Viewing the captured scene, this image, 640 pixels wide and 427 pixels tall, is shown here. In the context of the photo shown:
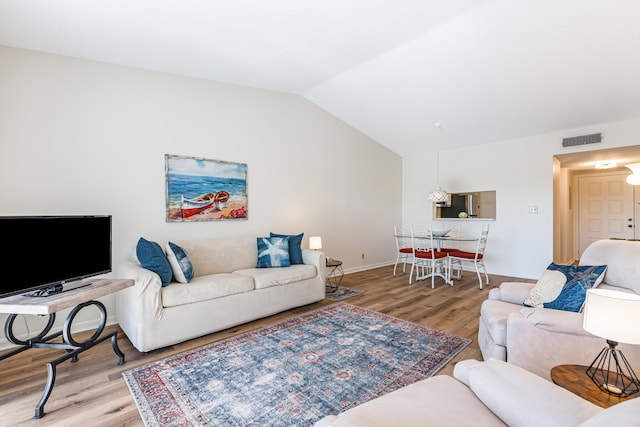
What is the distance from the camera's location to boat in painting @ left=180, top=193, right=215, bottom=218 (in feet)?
12.2

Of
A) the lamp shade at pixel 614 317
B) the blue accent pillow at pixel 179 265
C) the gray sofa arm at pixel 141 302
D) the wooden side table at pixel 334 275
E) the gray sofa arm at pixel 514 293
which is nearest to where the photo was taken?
the lamp shade at pixel 614 317

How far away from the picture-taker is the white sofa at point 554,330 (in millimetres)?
1719

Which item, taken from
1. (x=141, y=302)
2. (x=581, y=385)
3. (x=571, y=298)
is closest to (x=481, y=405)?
(x=581, y=385)

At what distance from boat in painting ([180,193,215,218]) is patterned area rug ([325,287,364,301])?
2.06 m

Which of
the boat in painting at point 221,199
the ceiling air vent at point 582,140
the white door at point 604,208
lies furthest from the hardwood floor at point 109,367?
the white door at point 604,208

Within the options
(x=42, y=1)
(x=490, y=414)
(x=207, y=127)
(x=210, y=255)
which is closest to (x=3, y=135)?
(x=42, y=1)

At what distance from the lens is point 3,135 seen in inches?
Answer: 106

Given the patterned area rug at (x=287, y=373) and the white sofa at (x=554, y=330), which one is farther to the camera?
the patterned area rug at (x=287, y=373)

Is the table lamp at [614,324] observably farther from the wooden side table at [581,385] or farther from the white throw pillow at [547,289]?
the white throw pillow at [547,289]

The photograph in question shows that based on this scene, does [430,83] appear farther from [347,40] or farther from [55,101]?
[55,101]

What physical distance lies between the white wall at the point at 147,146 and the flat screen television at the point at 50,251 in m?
0.06

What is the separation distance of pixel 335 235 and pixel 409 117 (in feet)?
7.99

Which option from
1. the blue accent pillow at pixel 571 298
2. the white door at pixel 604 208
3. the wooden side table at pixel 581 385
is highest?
the white door at pixel 604 208

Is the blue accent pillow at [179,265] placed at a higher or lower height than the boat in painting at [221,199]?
lower
